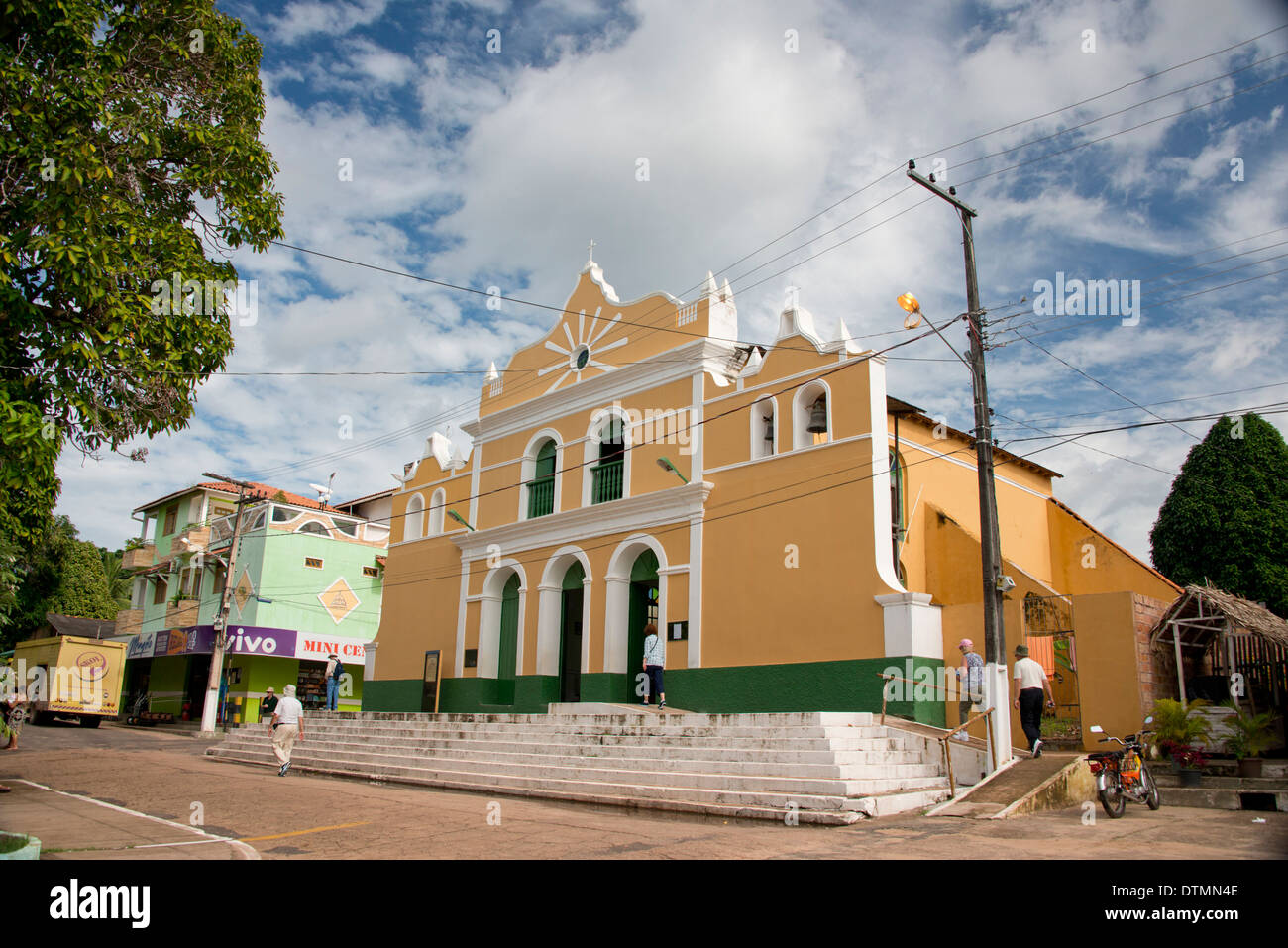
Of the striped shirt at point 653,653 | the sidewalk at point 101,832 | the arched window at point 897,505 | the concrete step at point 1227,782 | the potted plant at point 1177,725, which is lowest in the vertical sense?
the sidewalk at point 101,832

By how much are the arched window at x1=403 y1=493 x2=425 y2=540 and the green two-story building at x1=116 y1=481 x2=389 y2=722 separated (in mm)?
8001

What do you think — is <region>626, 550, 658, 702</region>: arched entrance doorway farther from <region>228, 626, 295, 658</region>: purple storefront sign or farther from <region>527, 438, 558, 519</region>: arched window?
<region>228, 626, 295, 658</region>: purple storefront sign

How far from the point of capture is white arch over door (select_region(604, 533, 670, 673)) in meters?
17.8

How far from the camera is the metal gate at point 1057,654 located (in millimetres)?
13906

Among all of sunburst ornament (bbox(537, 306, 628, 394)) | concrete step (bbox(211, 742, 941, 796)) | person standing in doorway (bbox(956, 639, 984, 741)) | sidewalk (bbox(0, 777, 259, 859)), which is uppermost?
sunburst ornament (bbox(537, 306, 628, 394))

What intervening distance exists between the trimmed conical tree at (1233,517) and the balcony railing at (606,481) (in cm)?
1215

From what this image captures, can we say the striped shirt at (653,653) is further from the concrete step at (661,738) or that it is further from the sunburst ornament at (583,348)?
the sunburst ornament at (583,348)

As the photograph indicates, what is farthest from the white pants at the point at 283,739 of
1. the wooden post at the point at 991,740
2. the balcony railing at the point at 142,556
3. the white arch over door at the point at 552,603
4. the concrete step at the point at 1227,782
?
the balcony railing at the point at 142,556

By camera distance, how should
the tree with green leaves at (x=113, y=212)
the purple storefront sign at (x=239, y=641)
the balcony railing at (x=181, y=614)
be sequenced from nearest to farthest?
the tree with green leaves at (x=113, y=212) < the purple storefront sign at (x=239, y=641) < the balcony railing at (x=181, y=614)

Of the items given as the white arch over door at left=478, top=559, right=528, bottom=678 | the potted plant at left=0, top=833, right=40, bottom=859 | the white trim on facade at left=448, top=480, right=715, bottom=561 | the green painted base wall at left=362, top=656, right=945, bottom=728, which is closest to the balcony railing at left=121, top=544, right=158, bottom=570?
the white trim on facade at left=448, top=480, right=715, bottom=561

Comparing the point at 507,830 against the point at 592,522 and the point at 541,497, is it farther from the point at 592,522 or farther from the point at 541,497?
the point at 541,497

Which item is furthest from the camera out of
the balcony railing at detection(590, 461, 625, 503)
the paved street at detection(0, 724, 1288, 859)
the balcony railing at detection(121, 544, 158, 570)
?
the balcony railing at detection(121, 544, 158, 570)

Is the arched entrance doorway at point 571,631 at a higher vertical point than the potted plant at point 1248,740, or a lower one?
higher
